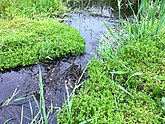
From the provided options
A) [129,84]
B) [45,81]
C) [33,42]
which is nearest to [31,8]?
[33,42]

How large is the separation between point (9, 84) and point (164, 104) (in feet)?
5.38

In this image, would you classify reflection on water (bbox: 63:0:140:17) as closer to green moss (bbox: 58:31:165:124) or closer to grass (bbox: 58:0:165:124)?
grass (bbox: 58:0:165:124)

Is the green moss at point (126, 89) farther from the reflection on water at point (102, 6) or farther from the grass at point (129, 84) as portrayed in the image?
the reflection on water at point (102, 6)

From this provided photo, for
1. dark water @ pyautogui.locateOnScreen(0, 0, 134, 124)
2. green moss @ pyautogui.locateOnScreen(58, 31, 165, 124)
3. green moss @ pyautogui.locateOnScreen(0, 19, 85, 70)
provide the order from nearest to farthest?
green moss @ pyautogui.locateOnScreen(58, 31, 165, 124)
dark water @ pyautogui.locateOnScreen(0, 0, 134, 124)
green moss @ pyautogui.locateOnScreen(0, 19, 85, 70)

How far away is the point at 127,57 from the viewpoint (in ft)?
9.09

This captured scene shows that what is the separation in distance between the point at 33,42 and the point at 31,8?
1.47 m

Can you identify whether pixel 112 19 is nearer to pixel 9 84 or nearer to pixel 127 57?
pixel 127 57

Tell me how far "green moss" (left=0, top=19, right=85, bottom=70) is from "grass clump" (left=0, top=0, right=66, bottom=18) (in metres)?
0.52

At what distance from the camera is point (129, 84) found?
2.44 m

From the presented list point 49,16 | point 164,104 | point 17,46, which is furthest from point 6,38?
point 164,104

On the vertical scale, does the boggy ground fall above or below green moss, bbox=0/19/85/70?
below

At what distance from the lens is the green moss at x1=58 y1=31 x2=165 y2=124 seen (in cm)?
202

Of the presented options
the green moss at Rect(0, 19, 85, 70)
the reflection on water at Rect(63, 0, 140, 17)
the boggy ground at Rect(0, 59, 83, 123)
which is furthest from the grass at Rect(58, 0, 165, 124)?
the reflection on water at Rect(63, 0, 140, 17)

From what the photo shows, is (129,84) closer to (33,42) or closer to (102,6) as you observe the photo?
(33,42)
